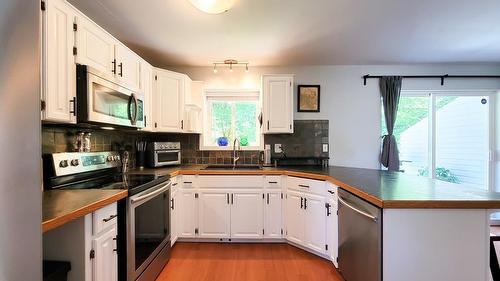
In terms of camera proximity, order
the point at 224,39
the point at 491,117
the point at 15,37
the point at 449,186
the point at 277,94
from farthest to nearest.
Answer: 1. the point at 491,117
2. the point at 277,94
3. the point at 224,39
4. the point at 449,186
5. the point at 15,37

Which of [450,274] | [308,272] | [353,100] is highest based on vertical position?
[353,100]

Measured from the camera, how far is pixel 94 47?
1.84m

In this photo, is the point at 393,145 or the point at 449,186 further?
the point at 393,145

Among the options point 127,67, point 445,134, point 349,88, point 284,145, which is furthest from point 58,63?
point 445,134

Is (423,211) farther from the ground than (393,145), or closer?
closer

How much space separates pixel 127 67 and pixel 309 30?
1.85m

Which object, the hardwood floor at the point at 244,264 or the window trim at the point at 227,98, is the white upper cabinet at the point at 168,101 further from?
the hardwood floor at the point at 244,264

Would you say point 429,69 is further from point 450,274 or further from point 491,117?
point 450,274

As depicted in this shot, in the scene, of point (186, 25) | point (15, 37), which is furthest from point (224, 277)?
point (186, 25)

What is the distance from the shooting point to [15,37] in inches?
26.4

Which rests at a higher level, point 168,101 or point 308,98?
point 308,98

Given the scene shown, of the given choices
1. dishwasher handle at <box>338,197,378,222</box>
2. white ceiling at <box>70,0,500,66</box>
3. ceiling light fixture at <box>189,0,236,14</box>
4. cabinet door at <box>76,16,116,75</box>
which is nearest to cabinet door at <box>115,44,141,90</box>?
cabinet door at <box>76,16,116,75</box>

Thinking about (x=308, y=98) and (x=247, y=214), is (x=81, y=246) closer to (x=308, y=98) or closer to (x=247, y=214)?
(x=247, y=214)

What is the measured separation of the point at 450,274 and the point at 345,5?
200 centimetres
